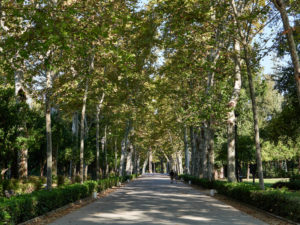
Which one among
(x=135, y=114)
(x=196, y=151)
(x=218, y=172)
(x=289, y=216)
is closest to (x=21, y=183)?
(x=289, y=216)

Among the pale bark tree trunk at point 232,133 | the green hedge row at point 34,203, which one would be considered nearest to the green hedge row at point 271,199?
the pale bark tree trunk at point 232,133

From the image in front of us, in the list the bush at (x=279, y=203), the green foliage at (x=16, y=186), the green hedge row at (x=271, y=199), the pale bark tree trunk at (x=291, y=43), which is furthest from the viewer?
the green foliage at (x=16, y=186)

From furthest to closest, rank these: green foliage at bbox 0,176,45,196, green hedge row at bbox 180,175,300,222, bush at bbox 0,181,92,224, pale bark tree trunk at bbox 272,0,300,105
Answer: green foliage at bbox 0,176,45,196, green hedge row at bbox 180,175,300,222, pale bark tree trunk at bbox 272,0,300,105, bush at bbox 0,181,92,224

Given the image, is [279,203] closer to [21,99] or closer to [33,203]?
[33,203]

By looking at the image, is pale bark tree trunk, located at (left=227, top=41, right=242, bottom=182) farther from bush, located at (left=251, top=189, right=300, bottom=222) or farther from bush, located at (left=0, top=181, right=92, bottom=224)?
bush, located at (left=0, top=181, right=92, bottom=224)

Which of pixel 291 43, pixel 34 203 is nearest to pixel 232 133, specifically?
pixel 291 43

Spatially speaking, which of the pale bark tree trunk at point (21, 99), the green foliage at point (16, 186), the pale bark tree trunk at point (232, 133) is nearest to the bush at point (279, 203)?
the pale bark tree trunk at point (232, 133)

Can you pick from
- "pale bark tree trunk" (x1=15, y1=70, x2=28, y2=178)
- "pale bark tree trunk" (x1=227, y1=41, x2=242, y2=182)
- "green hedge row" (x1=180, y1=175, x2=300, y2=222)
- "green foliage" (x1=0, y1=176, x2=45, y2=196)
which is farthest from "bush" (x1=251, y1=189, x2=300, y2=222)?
"pale bark tree trunk" (x1=15, y1=70, x2=28, y2=178)

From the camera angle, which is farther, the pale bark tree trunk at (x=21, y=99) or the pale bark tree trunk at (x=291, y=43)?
the pale bark tree trunk at (x=21, y=99)

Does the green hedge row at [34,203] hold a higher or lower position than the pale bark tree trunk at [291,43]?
lower

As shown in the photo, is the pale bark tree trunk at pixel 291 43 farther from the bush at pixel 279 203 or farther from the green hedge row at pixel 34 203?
the green hedge row at pixel 34 203

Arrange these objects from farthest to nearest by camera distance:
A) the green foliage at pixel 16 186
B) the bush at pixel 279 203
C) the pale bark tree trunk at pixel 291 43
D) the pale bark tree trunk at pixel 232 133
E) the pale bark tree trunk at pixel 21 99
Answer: the pale bark tree trunk at pixel 21 99
the pale bark tree trunk at pixel 232 133
the green foliage at pixel 16 186
the bush at pixel 279 203
the pale bark tree trunk at pixel 291 43

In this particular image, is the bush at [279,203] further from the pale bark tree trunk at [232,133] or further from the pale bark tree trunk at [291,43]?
the pale bark tree trunk at [232,133]

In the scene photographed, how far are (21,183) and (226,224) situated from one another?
12716 millimetres
